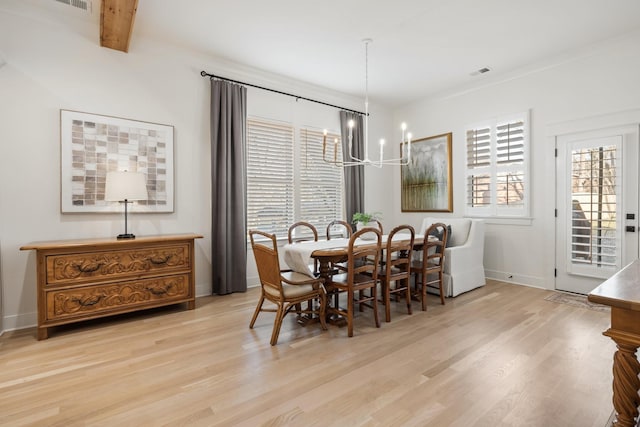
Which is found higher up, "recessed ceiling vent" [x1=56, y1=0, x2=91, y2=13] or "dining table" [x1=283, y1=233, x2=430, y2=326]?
"recessed ceiling vent" [x1=56, y1=0, x2=91, y2=13]

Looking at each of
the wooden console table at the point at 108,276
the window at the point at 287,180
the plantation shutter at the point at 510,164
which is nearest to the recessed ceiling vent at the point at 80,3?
the window at the point at 287,180

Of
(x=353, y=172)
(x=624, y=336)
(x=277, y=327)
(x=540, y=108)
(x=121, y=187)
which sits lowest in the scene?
(x=277, y=327)

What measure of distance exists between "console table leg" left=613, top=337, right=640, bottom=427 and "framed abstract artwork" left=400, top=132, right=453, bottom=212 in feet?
13.9

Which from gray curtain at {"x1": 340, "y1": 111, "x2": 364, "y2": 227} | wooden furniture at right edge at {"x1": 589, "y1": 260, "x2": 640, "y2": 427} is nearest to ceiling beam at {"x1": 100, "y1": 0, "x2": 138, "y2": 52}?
gray curtain at {"x1": 340, "y1": 111, "x2": 364, "y2": 227}

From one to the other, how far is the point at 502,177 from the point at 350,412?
426cm

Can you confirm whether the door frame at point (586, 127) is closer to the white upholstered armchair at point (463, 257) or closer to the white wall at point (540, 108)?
the white wall at point (540, 108)

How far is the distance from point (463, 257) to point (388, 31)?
291 cm

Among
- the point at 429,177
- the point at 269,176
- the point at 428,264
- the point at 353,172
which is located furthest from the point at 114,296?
the point at 429,177

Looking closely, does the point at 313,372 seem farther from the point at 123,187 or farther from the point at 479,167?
the point at 479,167

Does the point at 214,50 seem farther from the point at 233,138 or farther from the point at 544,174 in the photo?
the point at 544,174

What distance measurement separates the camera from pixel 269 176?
15.4 ft

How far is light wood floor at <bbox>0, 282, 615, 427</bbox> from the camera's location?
1.78 metres

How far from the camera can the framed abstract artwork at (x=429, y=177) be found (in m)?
5.46

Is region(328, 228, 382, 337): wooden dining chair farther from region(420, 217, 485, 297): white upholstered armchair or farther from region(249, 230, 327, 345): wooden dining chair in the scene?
region(420, 217, 485, 297): white upholstered armchair
